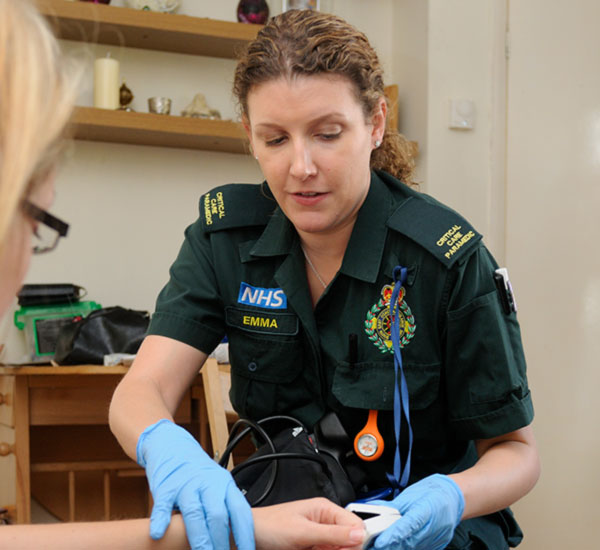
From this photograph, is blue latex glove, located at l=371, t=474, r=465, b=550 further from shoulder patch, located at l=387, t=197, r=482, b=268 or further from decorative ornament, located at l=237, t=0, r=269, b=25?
decorative ornament, located at l=237, t=0, r=269, b=25

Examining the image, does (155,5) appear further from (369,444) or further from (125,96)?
(369,444)

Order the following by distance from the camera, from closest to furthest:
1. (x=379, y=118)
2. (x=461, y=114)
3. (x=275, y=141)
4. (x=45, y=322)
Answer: (x=275, y=141), (x=379, y=118), (x=45, y=322), (x=461, y=114)

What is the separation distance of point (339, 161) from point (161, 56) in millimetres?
1844

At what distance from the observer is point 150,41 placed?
8.95ft

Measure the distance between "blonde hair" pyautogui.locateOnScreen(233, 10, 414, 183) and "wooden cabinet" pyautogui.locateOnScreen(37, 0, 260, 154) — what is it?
1.26 meters

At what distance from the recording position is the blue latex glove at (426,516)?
954mm

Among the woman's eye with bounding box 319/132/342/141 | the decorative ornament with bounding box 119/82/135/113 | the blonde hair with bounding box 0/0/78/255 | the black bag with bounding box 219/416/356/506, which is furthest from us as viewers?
the decorative ornament with bounding box 119/82/135/113

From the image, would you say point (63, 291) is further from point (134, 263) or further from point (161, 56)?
point (161, 56)

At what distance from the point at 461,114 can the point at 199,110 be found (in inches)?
38.2

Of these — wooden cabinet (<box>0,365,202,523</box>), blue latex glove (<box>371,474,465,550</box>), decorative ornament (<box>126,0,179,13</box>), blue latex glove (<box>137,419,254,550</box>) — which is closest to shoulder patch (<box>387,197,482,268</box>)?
blue latex glove (<box>371,474,465,550</box>)

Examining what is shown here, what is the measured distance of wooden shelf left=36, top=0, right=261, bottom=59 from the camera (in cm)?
257

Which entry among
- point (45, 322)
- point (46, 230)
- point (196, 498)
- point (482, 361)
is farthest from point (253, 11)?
point (46, 230)

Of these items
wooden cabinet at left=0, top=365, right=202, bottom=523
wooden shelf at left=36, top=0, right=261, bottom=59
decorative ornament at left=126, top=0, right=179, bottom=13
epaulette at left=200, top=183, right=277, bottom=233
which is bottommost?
wooden cabinet at left=0, top=365, right=202, bottom=523

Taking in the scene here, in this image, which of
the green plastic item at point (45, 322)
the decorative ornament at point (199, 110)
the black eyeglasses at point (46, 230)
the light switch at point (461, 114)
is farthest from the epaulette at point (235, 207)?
the light switch at point (461, 114)
